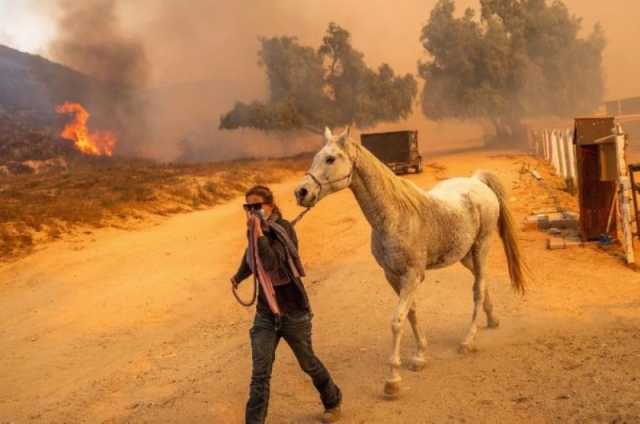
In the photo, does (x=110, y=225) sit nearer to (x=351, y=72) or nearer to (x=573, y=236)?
(x=573, y=236)

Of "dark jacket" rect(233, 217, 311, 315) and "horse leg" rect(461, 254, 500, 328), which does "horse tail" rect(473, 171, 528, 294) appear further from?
"dark jacket" rect(233, 217, 311, 315)

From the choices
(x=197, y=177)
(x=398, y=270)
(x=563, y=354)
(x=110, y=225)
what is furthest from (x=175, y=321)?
(x=197, y=177)

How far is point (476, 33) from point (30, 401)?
5034cm

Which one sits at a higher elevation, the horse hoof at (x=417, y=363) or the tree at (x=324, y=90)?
the tree at (x=324, y=90)

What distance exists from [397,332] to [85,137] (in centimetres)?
4818

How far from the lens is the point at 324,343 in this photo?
7469 mm

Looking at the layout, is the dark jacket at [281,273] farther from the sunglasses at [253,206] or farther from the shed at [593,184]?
the shed at [593,184]

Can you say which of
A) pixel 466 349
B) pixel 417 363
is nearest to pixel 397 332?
pixel 417 363

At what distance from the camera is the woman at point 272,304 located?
480cm

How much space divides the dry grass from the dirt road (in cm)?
270

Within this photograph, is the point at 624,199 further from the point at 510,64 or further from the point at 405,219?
the point at 510,64

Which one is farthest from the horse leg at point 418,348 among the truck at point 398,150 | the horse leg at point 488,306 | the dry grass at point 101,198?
the truck at point 398,150

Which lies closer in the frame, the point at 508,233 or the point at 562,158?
the point at 508,233

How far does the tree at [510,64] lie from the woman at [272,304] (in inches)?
1852
